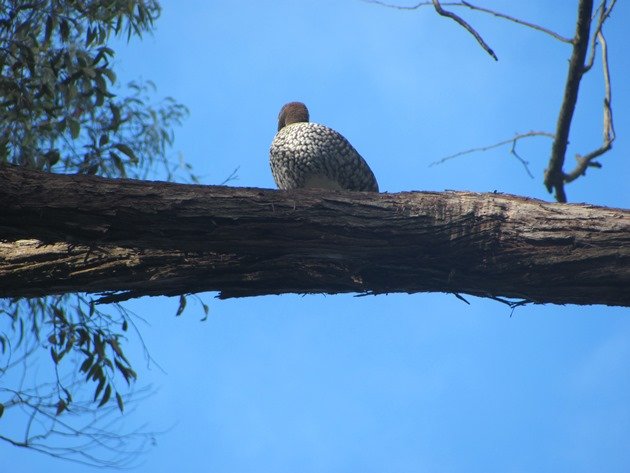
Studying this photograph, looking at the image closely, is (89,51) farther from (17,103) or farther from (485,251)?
(485,251)

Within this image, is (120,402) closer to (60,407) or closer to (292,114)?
(60,407)

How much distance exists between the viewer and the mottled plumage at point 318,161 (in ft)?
19.0

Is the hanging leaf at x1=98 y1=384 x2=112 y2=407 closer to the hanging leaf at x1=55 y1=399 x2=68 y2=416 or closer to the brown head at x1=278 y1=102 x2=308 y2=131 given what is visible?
the hanging leaf at x1=55 y1=399 x2=68 y2=416

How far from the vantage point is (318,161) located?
5.79m

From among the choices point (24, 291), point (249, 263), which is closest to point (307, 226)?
point (249, 263)

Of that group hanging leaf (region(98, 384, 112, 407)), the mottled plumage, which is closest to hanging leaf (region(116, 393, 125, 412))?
hanging leaf (region(98, 384, 112, 407))

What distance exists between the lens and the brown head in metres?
6.44

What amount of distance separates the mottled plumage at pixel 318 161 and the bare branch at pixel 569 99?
1.52 m

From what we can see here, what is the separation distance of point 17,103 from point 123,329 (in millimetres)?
1842

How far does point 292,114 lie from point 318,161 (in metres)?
0.82

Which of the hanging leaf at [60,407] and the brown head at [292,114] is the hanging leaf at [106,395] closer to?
the hanging leaf at [60,407]

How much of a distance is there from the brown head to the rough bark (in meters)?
2.42

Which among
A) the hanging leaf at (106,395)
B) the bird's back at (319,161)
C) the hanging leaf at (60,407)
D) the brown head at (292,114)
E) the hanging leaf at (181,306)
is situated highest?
the brown head at (292,114)

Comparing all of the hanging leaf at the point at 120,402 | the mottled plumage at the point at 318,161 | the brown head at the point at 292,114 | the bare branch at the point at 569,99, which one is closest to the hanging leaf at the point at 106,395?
the hanging leaf at the point at 120,402
